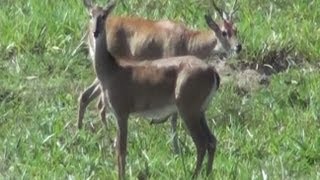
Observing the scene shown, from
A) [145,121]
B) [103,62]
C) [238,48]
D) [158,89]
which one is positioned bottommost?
[145,121]

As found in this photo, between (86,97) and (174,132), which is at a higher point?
(174,132)

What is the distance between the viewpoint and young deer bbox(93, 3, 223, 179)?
1074 cm

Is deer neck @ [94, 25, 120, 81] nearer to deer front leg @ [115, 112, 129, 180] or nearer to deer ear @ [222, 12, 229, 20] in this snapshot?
deer front leg @ [115, 112, 129, 180]

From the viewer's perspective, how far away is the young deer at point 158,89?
10.7 meters

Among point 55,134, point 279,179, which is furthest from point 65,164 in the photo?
point 279,179

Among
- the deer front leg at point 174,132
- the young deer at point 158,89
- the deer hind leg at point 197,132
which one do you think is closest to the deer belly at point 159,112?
the young deer at point 158,89

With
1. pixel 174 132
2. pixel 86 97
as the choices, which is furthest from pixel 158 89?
pixel 86 97

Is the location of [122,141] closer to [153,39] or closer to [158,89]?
[158,89]

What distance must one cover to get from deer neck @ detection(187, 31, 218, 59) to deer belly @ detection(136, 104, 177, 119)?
2138 mm

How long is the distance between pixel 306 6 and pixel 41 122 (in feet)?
12.8

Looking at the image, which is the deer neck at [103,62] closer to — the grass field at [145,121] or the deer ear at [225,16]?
the grass field at [145,121]

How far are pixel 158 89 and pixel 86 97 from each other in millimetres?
1655

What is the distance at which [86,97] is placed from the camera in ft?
40.9

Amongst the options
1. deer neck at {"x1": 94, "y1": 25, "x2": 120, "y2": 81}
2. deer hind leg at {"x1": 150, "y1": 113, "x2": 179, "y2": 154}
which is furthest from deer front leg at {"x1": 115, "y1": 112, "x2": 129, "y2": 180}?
deer hind leg at {"x1": 150, "y1": 113, "x2": 179, "y2": 154}
